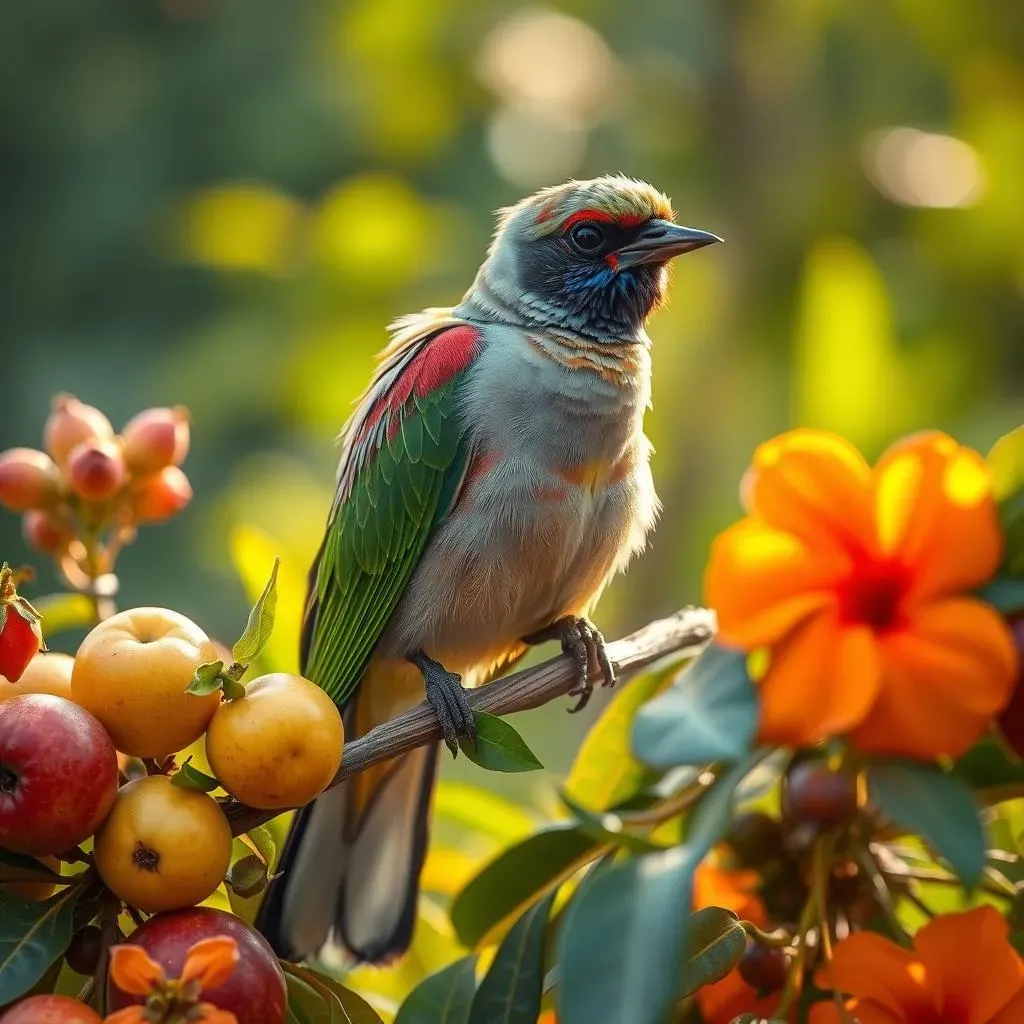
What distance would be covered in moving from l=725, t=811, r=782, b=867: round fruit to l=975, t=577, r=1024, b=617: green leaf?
40cm

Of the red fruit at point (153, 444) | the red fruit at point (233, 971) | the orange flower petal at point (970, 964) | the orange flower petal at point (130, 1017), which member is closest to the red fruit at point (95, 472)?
the red fruit at point (153, 444)

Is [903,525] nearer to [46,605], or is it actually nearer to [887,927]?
[887,927]

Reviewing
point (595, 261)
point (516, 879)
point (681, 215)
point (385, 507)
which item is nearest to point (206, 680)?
point (516, 879)

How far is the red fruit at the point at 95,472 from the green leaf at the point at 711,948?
2.55 ft

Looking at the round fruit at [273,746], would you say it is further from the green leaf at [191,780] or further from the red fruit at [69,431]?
the red fruit at [69,431]

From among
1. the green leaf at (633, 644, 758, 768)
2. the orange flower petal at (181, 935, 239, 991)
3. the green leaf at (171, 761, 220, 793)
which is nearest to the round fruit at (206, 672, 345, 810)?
the green leaf at (171, 761, 220, 793)

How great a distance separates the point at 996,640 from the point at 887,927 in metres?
0.41

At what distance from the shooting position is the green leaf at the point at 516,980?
3.79 ft

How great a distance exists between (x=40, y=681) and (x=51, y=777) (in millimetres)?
179

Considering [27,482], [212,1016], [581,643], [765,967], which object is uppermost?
[27,482]

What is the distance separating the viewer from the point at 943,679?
39.6 inches

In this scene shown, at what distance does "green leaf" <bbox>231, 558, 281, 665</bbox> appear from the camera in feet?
3.49

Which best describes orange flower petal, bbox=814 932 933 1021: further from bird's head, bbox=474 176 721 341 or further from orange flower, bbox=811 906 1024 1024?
bird's head, bbox=474 176 721 341

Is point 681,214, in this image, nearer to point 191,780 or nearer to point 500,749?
point 500,749
